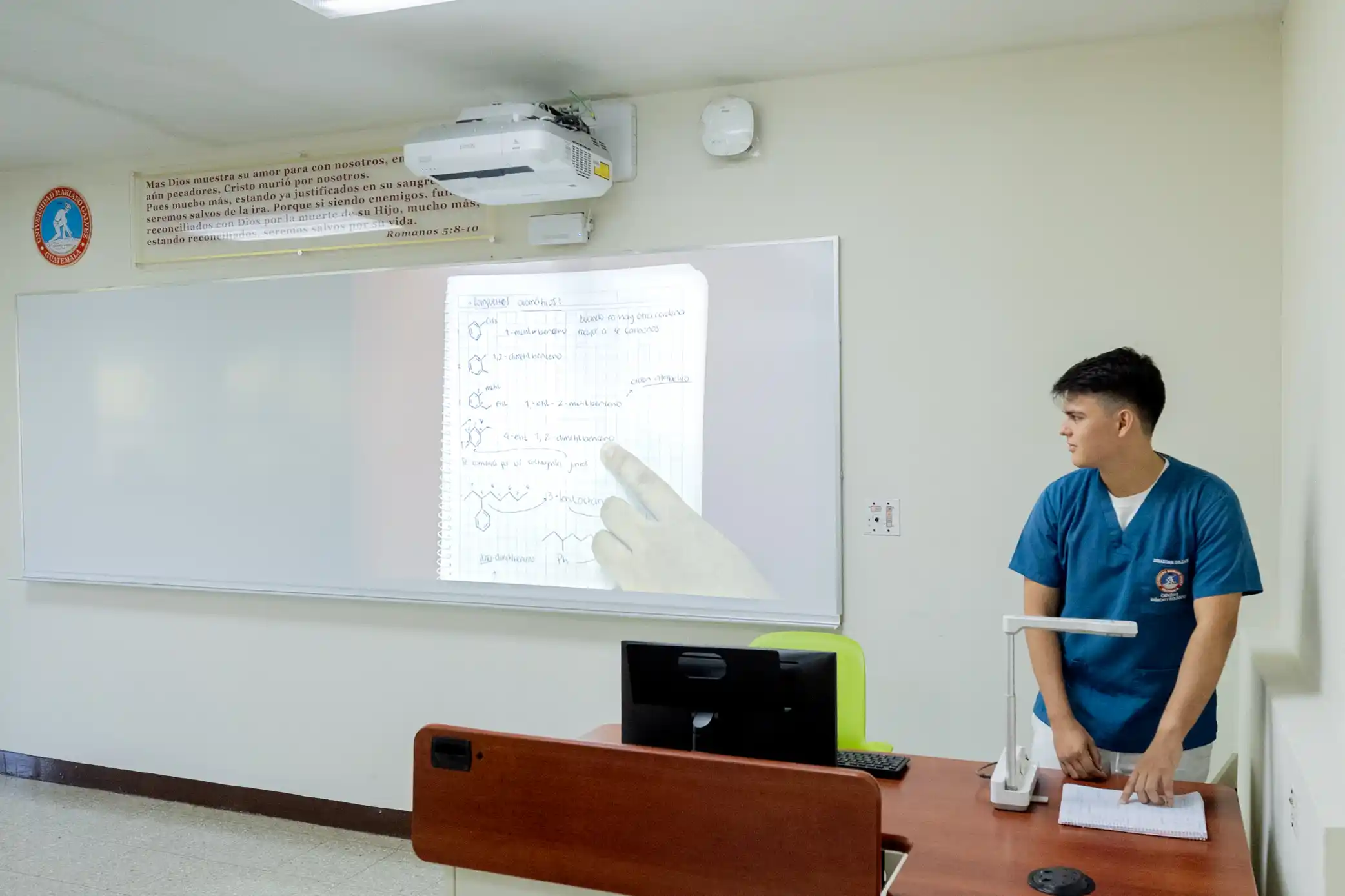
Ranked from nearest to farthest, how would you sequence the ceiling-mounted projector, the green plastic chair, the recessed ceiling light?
the green plastic chair < the recessed ceiling light < the ceiling-mounted projector

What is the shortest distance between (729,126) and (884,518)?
55.5 inches

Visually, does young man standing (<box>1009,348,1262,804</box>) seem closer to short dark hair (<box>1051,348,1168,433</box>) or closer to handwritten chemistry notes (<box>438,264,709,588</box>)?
short dark hair (<box>1051,348,1168,433</box>)

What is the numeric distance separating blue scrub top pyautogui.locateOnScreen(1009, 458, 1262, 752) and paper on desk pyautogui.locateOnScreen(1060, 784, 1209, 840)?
0.84 feet

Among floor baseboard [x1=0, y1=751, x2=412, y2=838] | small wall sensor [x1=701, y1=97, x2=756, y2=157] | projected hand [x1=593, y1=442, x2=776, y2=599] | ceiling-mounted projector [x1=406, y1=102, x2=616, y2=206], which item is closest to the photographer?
ceiling-mounted projector [x1=406, y1=102, x2=616, y2=206]

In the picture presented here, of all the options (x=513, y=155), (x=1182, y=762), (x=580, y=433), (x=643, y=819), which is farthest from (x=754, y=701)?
(x=513, y=155)

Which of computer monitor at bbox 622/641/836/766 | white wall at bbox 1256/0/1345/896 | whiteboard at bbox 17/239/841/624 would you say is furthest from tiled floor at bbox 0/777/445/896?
white wall at bbox 1256/0/1345/896

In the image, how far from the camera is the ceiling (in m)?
2.98

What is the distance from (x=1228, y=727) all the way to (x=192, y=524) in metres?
3.95

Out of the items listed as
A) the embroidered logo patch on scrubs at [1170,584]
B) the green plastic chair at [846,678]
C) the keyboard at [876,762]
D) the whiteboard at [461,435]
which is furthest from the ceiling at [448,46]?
the keyboard at [876,762]

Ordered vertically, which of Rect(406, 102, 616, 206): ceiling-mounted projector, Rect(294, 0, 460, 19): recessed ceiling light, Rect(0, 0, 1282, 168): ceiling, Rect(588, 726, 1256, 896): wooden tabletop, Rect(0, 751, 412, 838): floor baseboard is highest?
Answer: Rect(0, 0, 1282, 168): ceiling

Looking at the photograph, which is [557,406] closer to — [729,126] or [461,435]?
[461,435]

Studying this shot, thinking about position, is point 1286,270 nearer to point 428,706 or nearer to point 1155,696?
point 1155,696

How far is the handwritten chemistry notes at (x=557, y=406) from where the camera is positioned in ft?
12.1

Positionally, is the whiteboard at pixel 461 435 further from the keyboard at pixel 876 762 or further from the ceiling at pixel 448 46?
the keyboard at pixel 876 762
